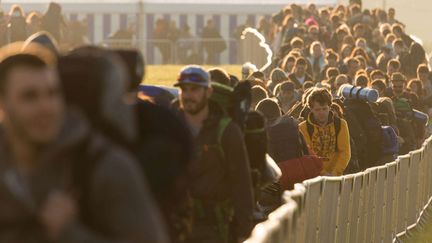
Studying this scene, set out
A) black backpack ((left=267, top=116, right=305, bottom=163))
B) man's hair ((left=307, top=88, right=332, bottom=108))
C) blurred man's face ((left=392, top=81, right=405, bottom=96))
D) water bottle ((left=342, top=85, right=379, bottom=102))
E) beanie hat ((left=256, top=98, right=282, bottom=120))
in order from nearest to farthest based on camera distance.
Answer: black backpack ((left=267, top=116, right=305, bottom=163)), beanie hat ((left=256, top=98, right=282, bottom=120)), man's hair ((left=307, top=88, right=332, bottom=108)), water bottle ((left=342, top=85, right=379, bottom=102)), blurred man's face ((left=392, top=81, right=405, bottom=96))

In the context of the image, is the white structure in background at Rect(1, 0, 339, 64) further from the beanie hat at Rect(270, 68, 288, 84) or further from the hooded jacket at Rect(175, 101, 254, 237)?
the hooded jacket at Rect(175, 101, 254, 237)

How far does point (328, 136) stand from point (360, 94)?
9.51ft

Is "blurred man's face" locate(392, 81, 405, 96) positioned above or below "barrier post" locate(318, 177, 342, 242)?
below

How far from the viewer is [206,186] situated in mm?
11742

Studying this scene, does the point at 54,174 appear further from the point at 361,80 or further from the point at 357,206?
the point at 361,80

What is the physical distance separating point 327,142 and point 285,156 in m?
1.53

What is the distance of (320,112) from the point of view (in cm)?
1905

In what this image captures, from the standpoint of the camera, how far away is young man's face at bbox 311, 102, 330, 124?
62.1 ft

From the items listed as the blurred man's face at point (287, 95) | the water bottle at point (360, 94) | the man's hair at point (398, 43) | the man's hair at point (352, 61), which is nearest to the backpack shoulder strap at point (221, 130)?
the water bottle at point (360, 94)

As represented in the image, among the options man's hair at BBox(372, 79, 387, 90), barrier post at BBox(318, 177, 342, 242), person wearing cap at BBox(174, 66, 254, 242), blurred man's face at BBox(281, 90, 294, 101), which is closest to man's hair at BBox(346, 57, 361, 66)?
man's hair at BBox(372, 79, 387, 90)

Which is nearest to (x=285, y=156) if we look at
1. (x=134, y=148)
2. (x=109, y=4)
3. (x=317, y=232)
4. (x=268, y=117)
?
(x=268, y=117)

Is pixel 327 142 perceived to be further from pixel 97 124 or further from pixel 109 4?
pixel 109 4

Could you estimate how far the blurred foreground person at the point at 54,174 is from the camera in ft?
20.3

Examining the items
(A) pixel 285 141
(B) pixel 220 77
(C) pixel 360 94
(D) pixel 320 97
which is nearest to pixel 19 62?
(B) pixel 220 77
